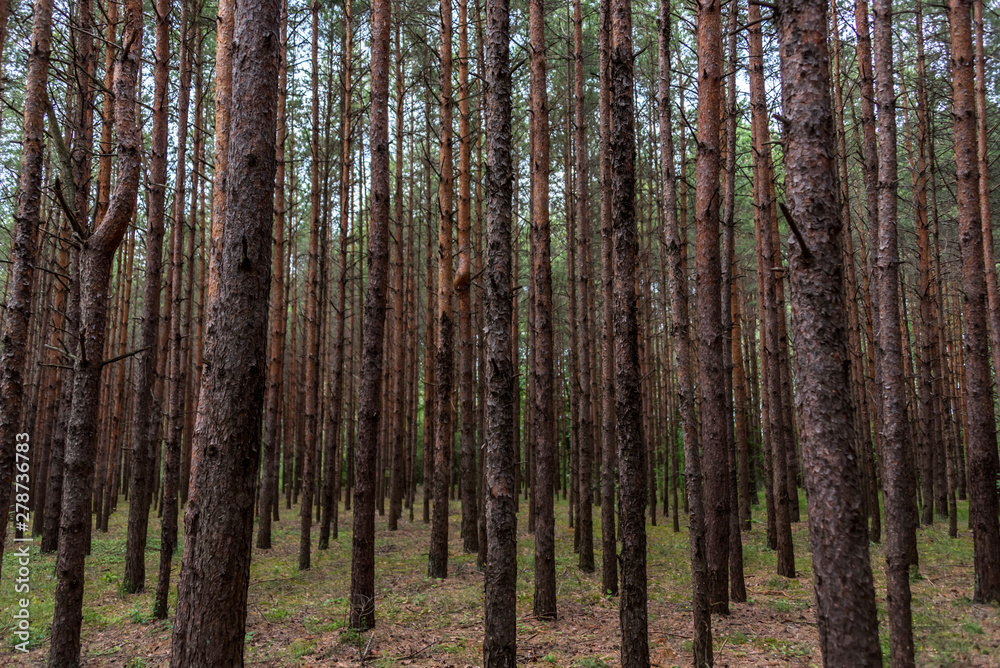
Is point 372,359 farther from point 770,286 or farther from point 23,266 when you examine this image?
point 770,286

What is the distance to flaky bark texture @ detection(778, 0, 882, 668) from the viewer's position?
2881mm

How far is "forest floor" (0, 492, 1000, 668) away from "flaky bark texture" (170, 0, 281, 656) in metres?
3.12

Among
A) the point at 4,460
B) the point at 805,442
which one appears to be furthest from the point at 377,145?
the point at 805,442

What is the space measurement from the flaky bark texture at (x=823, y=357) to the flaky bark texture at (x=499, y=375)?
2236mm

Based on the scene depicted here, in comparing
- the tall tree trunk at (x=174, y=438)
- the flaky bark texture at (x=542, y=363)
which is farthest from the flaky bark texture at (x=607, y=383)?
the tall tree trunk at (x=174, y=438)

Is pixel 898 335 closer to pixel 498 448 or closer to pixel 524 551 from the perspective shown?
pixel 498 448

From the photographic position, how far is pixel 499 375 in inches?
191

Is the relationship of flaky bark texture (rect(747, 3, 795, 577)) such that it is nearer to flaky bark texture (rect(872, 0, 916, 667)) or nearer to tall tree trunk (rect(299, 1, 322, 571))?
flaky bark texture (rect(872, 0, 916, 667))

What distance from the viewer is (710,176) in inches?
243

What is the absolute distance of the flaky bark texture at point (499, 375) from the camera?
473cm

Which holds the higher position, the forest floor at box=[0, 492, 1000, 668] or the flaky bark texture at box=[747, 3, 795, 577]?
the flaky bark texture at box=[747, 3, 795, 577]

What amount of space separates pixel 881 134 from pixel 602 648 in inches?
232

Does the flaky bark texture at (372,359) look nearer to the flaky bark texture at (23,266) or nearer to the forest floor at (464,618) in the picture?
the forest floor at (464,618)

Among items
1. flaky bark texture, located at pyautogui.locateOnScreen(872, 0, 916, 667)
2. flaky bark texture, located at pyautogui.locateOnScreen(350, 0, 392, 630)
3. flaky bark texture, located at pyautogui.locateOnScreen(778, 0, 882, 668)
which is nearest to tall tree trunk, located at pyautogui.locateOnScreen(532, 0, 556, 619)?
flaky bark texture, located at pyautogui.locateOnScreen(350, 0, 392, 630)
